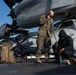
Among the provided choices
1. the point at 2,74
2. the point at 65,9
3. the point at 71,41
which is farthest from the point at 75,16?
the point at 2,74

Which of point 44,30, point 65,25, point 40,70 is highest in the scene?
point 65,25

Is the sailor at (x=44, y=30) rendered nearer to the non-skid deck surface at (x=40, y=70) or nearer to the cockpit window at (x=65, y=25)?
the non-skid deck surface at (x=40, y=70)

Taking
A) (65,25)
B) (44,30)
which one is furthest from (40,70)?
(65,25)

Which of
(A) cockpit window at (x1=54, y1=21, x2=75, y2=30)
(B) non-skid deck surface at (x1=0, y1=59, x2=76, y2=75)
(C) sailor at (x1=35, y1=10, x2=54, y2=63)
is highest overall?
(A) cockpit window at (x1=54, y1=21, x2=75, y2=30)

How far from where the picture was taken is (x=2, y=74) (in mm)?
5543

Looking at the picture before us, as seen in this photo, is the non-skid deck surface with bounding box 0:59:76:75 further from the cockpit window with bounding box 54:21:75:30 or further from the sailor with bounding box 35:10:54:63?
the cockpit window with bounding box 54:21:75:30

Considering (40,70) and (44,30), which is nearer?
(40,70)


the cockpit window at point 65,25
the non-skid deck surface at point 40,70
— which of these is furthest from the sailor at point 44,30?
the cockpit window at point 65,25

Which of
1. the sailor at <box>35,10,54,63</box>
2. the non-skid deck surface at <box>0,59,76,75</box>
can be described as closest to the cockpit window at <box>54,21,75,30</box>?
the sailor at <box>35,10,54,63</box>

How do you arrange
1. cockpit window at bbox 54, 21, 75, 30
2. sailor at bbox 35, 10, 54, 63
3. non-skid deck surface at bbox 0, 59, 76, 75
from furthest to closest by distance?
1. cockpit window at bbox 54, 21, 75, 30
2. sailor at bbox 35, 10, 54, 63
3. non-skid deck surface at bbox 0, 59, 76, 75

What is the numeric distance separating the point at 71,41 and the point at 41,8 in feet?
12.8

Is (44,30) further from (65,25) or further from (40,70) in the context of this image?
(65,25)

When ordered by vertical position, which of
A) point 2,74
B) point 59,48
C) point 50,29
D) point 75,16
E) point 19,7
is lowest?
point 2,74

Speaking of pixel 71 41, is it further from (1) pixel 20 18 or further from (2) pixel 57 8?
(1) pixel 20 18
